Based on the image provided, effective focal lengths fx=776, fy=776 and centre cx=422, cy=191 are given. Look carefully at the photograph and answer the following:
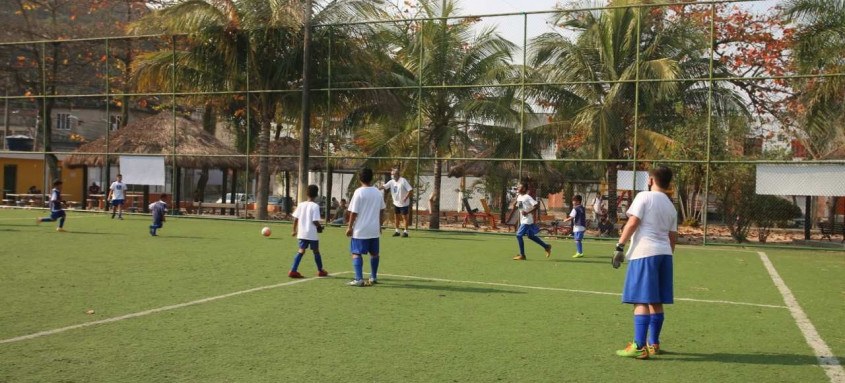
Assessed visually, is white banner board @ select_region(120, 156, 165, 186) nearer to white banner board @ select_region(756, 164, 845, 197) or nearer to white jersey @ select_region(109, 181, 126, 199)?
white jersey @ select_region(109, 181, 126, 199)

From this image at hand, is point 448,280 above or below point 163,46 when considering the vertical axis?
below

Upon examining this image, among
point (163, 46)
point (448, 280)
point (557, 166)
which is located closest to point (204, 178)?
point (163, 46)

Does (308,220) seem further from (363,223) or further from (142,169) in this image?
(142,169)

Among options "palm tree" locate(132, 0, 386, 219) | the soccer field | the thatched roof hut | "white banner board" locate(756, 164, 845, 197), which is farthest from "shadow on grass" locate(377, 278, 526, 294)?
the thatched roof hut

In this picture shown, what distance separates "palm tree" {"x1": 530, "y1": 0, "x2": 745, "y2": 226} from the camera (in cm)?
2156

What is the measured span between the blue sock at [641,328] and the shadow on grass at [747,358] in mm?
250

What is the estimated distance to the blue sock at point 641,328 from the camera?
6.51 meters

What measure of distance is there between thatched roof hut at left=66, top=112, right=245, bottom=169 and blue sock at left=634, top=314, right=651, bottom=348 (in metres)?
24.1

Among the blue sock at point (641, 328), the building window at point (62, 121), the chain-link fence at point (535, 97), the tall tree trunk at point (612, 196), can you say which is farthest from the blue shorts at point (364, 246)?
the building window at point (62, 121)

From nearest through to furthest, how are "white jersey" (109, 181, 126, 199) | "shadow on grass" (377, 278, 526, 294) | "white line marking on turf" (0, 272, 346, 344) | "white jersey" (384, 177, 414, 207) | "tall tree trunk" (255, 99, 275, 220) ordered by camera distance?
"white line marking on turf" (0, 272, 346, 344), "shadow on grass" (377, 278, 526, 294), "white jersey" (384, 177, 414, 207), "white jersey" (109, 181, 126, 199), "tall tree trunk" (255, 99, 275, 220)

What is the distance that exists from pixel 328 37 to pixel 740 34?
13.1 meters

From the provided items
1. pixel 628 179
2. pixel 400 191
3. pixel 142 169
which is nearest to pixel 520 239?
pixel 400 191

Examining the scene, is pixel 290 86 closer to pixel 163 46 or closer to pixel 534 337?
pixel 163 46

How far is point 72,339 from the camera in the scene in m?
6.67
